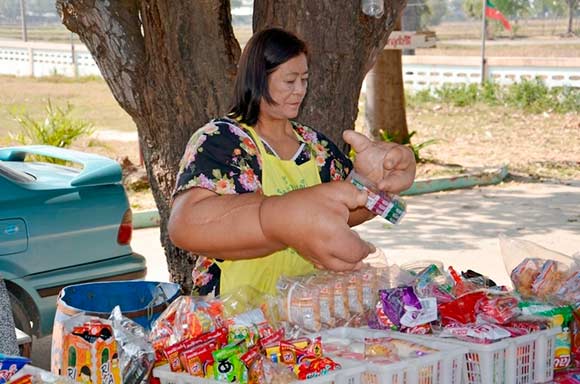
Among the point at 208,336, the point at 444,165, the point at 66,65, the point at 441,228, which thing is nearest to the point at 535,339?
the point at 208,336

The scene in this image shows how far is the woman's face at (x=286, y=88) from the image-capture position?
3438 mm

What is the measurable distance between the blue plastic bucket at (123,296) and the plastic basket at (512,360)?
106cm

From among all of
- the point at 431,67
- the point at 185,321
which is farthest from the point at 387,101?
the point at 431,67

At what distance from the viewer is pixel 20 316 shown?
570 centimetres

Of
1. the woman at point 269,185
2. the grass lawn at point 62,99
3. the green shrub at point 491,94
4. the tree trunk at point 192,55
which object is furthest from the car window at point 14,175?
the green shrub at point 491,94

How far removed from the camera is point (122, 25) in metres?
4.89

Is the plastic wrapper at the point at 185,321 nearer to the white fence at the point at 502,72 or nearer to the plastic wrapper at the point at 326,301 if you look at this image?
the plastic wrapper at the point at 326,301

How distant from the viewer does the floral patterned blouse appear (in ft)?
10.5

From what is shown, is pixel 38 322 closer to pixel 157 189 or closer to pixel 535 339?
pixel 157 189

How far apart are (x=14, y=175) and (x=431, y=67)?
20.7 metres

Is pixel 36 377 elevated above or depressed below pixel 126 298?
above

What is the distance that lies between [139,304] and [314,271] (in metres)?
0.74

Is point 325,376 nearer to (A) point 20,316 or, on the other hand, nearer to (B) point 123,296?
(B) point 123,296

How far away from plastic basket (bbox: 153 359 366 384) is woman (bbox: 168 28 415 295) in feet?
0.89
